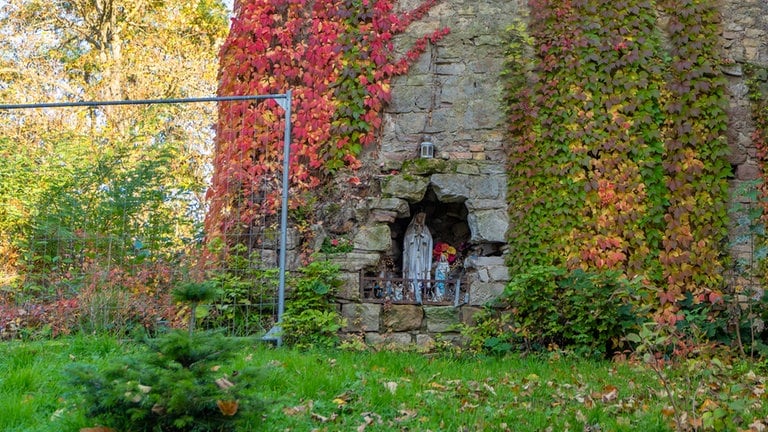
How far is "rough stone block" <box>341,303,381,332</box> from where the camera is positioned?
6.51m

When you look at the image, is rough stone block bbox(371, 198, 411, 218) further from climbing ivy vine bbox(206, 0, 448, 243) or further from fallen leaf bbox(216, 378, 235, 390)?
fallen leaf bbox(216, 378, 235, 390)

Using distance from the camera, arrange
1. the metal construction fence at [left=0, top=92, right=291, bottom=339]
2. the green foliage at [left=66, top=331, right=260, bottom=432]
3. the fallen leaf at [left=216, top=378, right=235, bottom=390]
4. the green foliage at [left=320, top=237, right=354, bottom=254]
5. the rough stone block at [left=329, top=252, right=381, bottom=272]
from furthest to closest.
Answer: the green foliage at [left=320, top=237, right=354, bottom=254] < the rough stone block at [left=329, top=252, right=381, bottom=272] < the metal construction fence at [left=0, top=92, right=291, bottom=339] < the fallen leaf at [left=216, top=378, right=235, bottom=390] < the green foliage at [left=66, top=331, right=260, bottom=432]

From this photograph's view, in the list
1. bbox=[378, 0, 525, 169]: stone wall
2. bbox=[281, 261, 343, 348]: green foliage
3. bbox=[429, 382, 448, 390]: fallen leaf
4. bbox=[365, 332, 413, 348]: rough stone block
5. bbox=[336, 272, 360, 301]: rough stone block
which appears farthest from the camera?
bbox=[378, 0, 525, 169]: stone wall

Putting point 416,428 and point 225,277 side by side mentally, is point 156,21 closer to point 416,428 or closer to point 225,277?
point 225,277

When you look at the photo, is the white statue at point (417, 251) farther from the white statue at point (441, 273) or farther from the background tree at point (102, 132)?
the background tree at point (102, 132)

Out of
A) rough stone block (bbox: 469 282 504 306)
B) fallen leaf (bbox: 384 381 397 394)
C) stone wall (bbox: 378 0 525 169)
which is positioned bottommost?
fallen leaf (bbox: 384 381 397 394)

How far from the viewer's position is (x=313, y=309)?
627 cm

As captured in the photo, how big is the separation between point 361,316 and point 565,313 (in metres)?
1.87

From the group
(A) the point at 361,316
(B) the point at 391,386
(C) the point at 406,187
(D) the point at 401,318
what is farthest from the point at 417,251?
(B) the point at 391,386

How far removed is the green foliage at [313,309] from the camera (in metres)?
5.98

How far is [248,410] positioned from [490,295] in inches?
167

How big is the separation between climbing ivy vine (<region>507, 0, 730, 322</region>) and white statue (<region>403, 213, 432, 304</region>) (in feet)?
2.82

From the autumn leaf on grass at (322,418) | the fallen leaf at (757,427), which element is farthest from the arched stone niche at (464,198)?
the fallen leaf at (757,427)

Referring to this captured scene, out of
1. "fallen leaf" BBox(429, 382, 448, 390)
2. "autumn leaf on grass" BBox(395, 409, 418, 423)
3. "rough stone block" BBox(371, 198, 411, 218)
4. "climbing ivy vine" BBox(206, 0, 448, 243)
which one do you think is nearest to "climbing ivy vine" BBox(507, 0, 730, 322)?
"rough stone block" BBox(371, 198, 411, 218)
